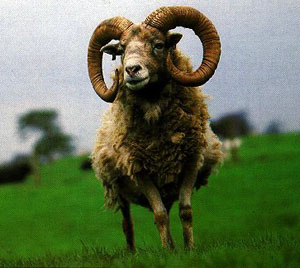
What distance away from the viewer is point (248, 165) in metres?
43.1

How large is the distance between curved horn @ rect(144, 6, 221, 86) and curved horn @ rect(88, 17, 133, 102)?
1.41 feet

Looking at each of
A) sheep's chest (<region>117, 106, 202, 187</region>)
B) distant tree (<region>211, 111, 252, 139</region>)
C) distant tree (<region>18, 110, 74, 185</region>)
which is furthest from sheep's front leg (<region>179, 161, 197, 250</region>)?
distant tree (<region>18, 110, 74, 185</region>)

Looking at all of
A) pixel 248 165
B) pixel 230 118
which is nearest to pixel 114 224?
pixel 248 165

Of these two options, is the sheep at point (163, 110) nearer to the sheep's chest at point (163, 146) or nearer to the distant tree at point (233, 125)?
the sheep's chest at point (163, 146)

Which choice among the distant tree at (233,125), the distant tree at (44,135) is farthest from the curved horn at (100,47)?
the distant tree at (44,135)

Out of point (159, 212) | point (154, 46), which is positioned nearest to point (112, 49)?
point (154, 46)

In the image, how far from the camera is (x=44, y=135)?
59.2 metres

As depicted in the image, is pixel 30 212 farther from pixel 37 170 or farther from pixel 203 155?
pixel 203 155

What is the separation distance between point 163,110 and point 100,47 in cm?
136

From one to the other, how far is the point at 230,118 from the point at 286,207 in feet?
71.8

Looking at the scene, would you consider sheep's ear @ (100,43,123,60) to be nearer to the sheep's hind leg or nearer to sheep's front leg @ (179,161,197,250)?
sheep's front leg @ (179,161,197,250)

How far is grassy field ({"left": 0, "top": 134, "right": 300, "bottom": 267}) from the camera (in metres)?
5.92

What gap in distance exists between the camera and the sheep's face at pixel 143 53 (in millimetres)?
7090

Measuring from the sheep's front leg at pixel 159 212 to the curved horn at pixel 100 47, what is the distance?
48.8 inches
